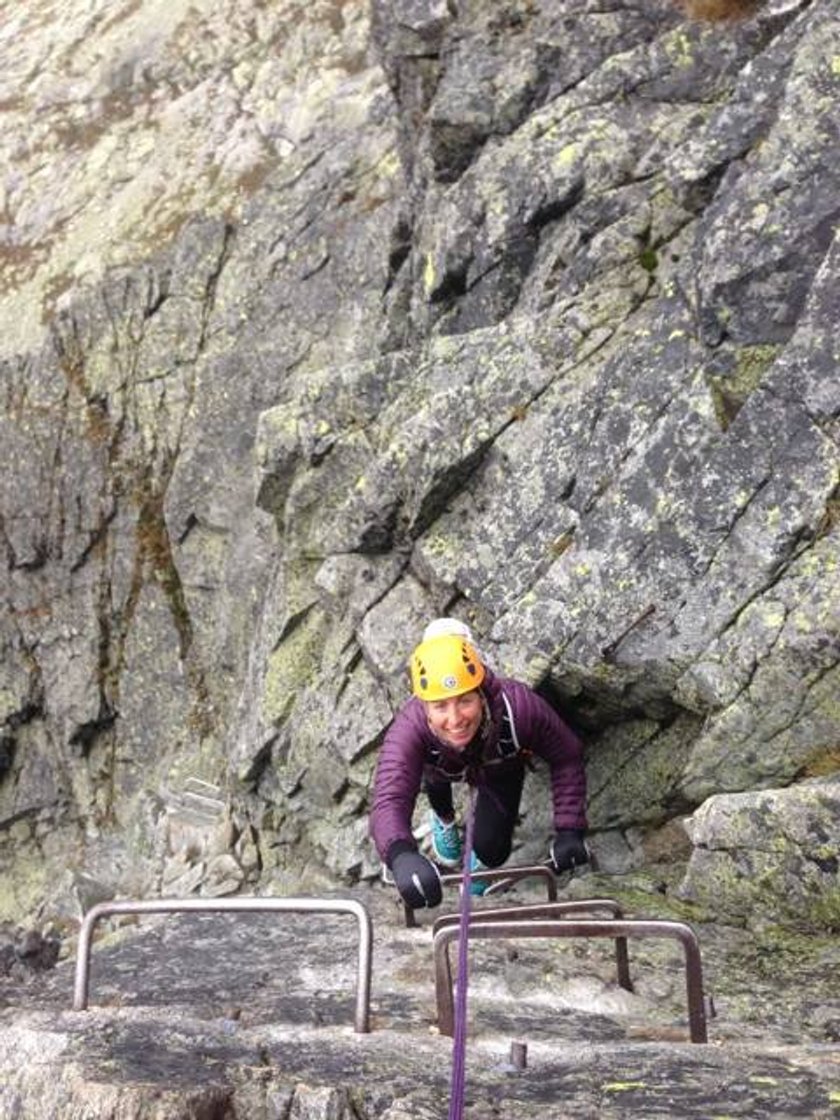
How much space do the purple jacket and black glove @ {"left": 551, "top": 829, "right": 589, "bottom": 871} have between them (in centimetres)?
12

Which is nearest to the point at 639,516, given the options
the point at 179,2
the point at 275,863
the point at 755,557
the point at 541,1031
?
the point at 755,557

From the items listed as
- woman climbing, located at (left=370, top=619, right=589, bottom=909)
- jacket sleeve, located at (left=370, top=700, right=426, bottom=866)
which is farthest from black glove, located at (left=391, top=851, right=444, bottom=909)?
jacket sleeve, located at (left=370, top=700, right=426, bottom=866)

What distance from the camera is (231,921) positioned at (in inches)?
459

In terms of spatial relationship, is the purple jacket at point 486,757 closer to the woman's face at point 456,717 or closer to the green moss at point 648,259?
the woman's face at point 456,717

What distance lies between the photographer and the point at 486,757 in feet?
35.2

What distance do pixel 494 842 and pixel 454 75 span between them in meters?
12.8

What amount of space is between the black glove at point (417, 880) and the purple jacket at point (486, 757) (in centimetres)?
27

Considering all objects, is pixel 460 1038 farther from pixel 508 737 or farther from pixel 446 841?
pixel 446 841

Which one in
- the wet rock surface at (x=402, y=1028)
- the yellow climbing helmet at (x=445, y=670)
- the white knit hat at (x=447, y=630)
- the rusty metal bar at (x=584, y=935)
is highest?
the white knit hat at (x=447, y=630)

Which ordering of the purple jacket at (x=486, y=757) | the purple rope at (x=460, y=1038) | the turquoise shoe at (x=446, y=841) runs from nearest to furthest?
the purple rope at (x=460, y=1038) < the purple jacket at (x=486, y=757) < the turquoise shoe at (x=446, y=841)

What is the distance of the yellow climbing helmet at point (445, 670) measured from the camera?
386 inches

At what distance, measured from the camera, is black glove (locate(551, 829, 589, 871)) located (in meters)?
10.8

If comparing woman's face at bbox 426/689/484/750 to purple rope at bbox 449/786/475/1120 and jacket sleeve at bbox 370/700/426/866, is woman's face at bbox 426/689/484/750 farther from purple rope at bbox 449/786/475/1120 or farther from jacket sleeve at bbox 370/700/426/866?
purple rope at bbox 449/786/475/1120

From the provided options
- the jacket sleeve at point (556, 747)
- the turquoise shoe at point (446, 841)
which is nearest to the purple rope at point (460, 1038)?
the jacket sleeve at point (556, 747)
